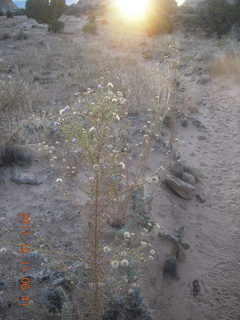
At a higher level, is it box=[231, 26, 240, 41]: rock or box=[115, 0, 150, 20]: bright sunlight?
box=[115, 0, 150, 20]: bright sunlight

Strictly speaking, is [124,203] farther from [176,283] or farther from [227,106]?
[227,106]

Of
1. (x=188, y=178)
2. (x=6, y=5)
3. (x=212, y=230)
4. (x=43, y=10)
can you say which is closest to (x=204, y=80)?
(x=188, y=178)

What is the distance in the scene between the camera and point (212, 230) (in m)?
3.17

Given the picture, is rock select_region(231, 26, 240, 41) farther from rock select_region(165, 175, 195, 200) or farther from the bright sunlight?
rock select_region(165, 175, 195, 200)

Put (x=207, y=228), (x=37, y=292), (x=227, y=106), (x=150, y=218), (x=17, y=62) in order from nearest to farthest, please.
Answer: (x=37, y=292) → (x=150, y=218) → (x=207, y=228) → (x=227, y=106) → (x=17, y=62)

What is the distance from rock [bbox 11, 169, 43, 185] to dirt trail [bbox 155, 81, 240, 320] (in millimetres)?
1662

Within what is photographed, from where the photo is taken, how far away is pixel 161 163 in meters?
4.00

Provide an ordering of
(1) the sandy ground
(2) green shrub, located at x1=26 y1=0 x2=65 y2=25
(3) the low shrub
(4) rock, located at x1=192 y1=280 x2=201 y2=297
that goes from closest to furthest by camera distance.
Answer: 1. (1) the sandy ground
2. (4) rock, located at x1=192 y1=280 x2=201 y2=297
3. (3) the low shrub
4. (2) green shrub, located at x1=26 y1=0 x2=65 y2=25

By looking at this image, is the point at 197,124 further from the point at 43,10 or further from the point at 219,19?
the point at 43,10

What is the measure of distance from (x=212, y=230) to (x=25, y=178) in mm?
2256

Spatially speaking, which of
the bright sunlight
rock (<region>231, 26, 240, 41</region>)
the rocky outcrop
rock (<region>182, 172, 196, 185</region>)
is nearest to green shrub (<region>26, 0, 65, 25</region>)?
the bright sunlight

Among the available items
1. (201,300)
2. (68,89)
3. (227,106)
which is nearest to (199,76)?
(227,106)

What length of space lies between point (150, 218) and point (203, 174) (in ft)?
5.04

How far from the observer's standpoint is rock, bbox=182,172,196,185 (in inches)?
147
